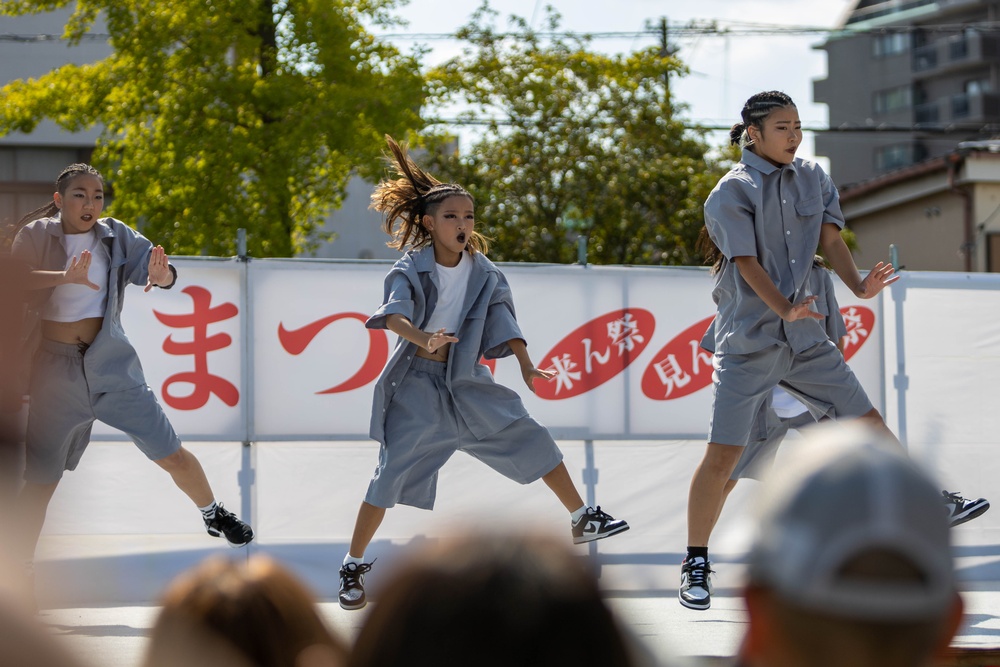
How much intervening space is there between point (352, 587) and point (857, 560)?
4.44m

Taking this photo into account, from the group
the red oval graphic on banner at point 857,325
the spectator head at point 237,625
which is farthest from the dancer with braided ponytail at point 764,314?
the spectator head at point 237,625

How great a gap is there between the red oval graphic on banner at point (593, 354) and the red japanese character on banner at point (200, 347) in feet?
5.44

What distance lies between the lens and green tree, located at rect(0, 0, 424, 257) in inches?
583

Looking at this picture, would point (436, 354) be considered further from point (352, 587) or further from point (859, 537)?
point (859, 537)

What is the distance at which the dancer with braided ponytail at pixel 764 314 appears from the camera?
514 cm

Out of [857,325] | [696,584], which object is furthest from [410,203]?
[857,325]

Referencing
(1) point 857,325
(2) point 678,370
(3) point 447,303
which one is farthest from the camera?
(1) point 857,325

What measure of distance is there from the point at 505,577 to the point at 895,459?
0.37m

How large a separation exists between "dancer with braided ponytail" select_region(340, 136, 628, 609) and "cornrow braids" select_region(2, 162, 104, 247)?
52.3 inches

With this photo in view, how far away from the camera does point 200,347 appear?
6.86 meters

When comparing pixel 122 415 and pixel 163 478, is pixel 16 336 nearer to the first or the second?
pixel 122 415

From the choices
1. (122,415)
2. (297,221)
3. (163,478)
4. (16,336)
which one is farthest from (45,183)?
(16,336)

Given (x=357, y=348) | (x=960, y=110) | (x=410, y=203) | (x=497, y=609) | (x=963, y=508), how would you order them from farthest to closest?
(x=960, y=110) < (x=357, y=348) < (x=410, y=203) < (x=963, y=508) < (x=497, y=609)

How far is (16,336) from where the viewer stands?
3.61 m
